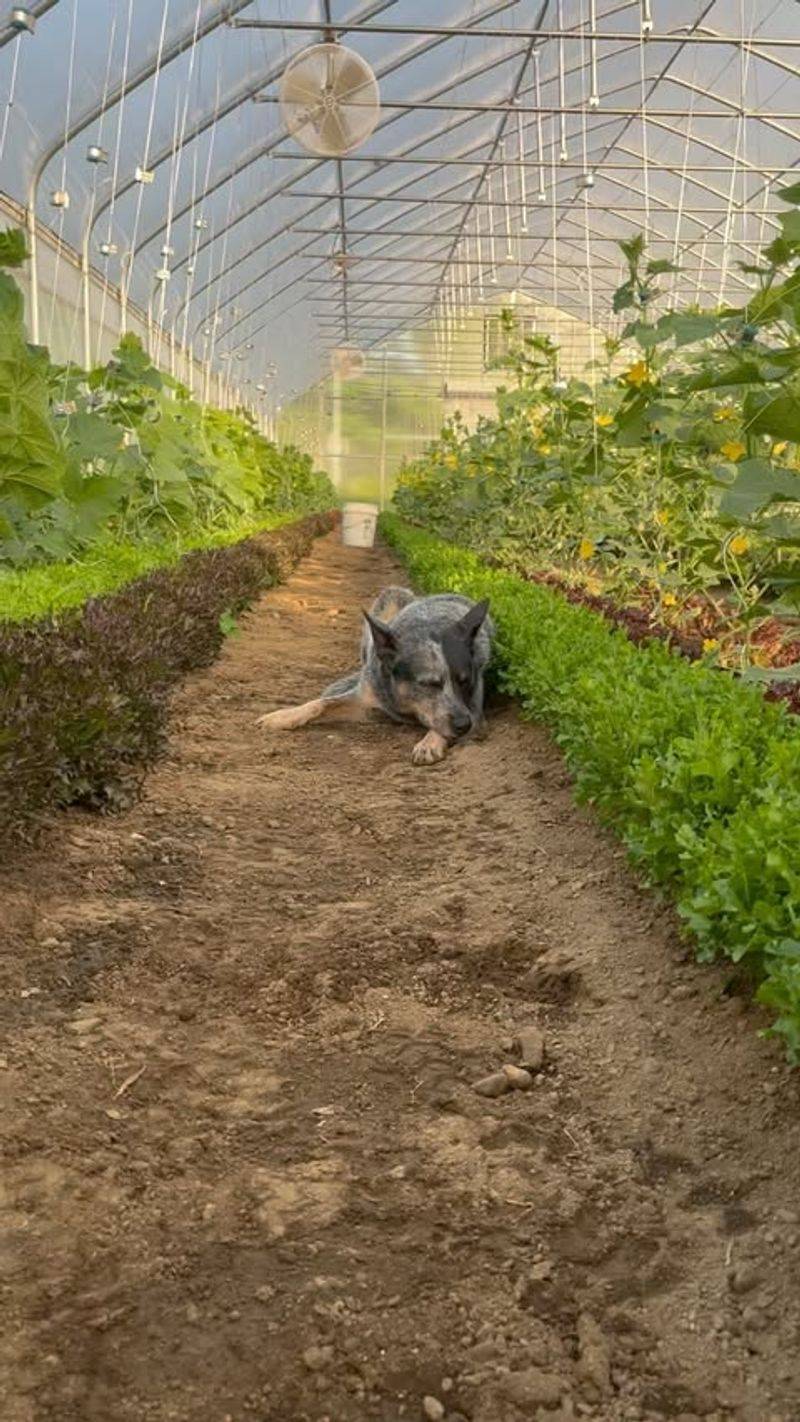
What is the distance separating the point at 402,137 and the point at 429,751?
17321mm

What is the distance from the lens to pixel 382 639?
242 inches

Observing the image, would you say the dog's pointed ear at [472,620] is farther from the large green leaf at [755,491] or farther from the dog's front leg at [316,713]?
the large green leaf at [755,491]

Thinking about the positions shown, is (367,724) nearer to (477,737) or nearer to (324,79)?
(477,737)

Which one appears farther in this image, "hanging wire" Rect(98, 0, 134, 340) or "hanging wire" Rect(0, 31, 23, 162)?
"hanging wire" Rect(98, 0, 134, 340)

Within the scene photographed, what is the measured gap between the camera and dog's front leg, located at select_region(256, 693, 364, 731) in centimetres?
624

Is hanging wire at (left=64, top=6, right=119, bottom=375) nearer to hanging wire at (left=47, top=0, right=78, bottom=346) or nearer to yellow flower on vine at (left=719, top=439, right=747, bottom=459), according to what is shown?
hanging wire at (left=47, top=0, right=78, bottom=346)

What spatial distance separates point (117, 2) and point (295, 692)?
Answer: 8100 mm

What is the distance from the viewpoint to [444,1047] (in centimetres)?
276

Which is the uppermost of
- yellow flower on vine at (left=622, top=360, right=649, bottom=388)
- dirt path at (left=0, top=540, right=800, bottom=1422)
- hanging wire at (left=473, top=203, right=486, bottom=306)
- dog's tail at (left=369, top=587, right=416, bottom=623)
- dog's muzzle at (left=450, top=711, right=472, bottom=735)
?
hanging wire at (left=473, top=203, right=486, bottom=306)

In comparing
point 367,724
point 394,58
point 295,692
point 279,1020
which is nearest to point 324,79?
point 295,692

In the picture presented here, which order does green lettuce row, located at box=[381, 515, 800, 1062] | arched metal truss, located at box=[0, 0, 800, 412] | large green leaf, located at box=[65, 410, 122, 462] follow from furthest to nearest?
1. arched metal truss, located at box=[0, 0, 800, 412]
2. large green leaf, located at box=[65, 410, 122, 462]
3. green lettuce row, located at box=[381, 515, 800, 1062]

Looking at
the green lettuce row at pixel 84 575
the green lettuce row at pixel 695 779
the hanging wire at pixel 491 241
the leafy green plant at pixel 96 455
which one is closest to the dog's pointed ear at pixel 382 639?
the green lettuce row at pixel 695 779

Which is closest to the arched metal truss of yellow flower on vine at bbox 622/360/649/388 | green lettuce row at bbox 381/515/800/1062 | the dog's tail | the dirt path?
the dog's tail

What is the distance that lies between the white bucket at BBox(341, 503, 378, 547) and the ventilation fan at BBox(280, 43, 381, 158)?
12.3 metres
